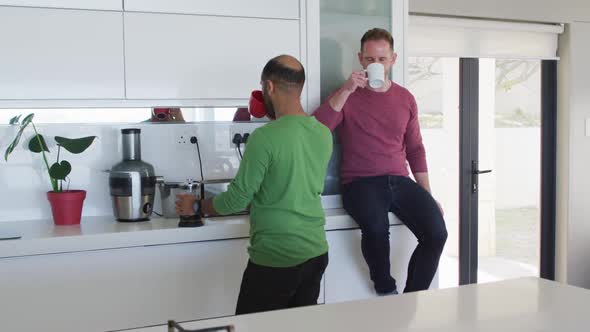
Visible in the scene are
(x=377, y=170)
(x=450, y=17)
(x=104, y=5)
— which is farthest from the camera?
(x=450, y=17)

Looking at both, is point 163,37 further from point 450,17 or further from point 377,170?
point 450,17

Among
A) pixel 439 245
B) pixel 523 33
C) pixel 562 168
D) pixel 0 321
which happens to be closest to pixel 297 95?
pixel 439 245

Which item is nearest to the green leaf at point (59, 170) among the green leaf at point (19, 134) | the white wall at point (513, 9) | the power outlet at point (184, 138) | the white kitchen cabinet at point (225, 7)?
the green leaf at point (19, 134)

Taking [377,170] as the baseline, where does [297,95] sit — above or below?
above

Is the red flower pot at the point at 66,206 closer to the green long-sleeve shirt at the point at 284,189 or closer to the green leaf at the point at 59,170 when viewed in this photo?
the green leaf at the point at 59,170

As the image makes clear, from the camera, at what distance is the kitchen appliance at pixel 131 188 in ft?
9.28

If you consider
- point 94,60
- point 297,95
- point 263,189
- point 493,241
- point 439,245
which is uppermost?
point 94,60

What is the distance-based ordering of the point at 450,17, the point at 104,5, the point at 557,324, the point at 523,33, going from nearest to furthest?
1. the point at 557,324
2. the point at 104,5
3. the point at 450,17
4. the point at 523,33

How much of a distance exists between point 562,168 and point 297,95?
2.94 metres

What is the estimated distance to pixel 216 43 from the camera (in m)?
2.95

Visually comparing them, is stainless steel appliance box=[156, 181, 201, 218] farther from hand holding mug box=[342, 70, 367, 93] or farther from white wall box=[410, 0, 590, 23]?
white wall box=[410, 0, 590, 23]

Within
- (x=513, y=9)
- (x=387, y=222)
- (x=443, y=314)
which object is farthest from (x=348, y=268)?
(x=513, y=9)

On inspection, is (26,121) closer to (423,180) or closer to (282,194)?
(282,194)

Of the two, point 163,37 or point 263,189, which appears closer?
point 263,189
